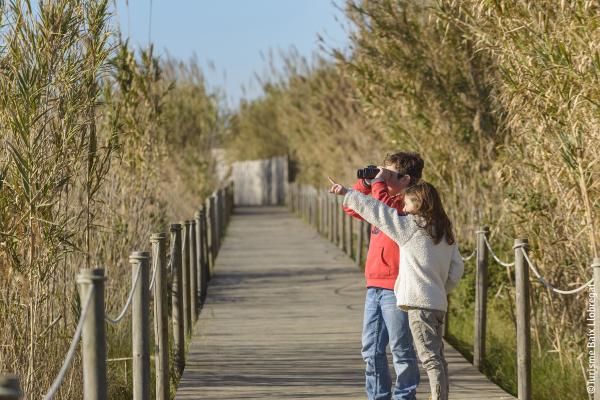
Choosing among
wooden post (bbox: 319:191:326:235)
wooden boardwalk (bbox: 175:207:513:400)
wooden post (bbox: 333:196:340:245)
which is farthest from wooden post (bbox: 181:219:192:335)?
wooden post (bbox: 319:191:326:235)

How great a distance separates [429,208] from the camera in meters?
6.38

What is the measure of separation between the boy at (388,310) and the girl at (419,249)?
7.1 inches

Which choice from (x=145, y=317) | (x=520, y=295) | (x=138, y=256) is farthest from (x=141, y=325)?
(x=520, y=295)

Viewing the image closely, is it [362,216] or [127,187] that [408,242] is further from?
[127,187]

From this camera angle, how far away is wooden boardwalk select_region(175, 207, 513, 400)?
7.95m

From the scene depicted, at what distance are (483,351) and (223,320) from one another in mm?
3116

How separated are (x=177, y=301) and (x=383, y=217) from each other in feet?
9.73

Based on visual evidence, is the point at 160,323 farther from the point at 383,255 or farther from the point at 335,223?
the point at 335,223

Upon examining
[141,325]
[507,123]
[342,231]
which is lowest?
[342,231]

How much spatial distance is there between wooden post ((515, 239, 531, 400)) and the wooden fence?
2.12 m

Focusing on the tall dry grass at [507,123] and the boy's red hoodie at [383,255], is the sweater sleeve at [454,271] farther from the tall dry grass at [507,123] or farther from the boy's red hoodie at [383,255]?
the tall dry grass at [507,123]

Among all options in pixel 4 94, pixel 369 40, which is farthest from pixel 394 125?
pixel 4 94

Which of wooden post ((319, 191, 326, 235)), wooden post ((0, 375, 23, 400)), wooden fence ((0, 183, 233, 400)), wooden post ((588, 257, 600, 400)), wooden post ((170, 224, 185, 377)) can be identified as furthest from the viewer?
wooden post ((319, 191, 326, 235))

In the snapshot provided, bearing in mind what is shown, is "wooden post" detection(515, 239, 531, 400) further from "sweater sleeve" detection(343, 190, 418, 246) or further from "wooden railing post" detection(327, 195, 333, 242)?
"wooden railing post" detection(327, 195, 333, 242)
